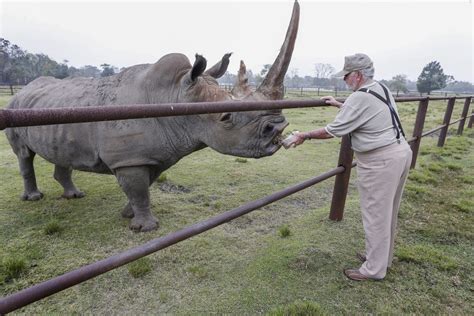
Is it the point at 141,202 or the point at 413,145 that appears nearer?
the point at 141,202

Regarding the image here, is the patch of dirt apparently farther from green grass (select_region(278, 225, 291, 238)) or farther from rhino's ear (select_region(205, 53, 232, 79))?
rhino's ear (select_region(205, 53, 232, 79))

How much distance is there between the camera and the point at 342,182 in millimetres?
3490

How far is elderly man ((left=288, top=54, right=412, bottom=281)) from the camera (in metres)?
2.27

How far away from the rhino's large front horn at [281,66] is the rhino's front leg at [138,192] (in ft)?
4.83

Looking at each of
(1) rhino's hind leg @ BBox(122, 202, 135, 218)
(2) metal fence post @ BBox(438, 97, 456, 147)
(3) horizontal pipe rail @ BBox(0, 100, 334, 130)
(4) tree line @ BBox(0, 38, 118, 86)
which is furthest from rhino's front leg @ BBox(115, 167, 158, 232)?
(4) tree line @ BBox(0, 38, 118, 86)

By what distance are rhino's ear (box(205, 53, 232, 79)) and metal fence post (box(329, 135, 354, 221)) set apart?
1393 mm

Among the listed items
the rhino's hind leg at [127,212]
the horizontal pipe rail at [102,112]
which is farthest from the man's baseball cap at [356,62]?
A: the rhino's hind leg at [127,212]

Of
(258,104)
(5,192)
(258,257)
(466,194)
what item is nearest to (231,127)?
(258,104)

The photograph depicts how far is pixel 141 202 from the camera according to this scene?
3.40 m

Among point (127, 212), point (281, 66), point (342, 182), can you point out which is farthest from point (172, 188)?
point (281, 66)

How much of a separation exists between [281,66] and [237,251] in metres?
1.74

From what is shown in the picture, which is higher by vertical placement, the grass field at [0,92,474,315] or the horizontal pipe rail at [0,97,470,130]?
the horizontal pipe rail at [0,97,470,130]

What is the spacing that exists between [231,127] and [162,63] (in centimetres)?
108

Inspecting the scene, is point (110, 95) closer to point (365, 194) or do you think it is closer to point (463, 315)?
point (365, 194)
